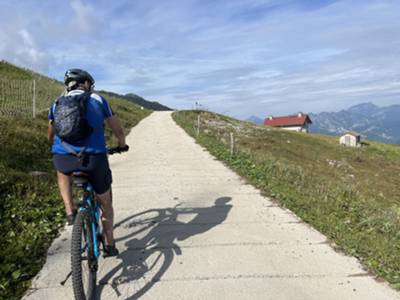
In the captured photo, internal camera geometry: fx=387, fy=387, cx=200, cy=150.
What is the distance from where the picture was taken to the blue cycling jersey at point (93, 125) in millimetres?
3779

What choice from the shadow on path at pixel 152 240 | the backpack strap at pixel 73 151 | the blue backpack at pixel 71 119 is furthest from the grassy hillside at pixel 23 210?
the blue backpack at pixel 71 119

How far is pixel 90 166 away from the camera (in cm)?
383

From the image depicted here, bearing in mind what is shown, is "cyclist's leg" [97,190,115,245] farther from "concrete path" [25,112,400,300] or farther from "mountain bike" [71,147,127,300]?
"concrete path" [25,112,400,300]

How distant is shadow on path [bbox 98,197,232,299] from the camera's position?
14.0ft

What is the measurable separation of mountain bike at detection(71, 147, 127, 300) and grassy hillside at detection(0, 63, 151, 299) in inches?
34.7

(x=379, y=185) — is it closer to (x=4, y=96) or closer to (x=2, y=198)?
(x=4, y=96)

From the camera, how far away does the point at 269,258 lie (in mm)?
4859

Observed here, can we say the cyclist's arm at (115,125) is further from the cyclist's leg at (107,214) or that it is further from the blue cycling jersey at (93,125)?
the cyclist's leg at (107,214)

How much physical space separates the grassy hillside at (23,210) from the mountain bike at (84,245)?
880mm

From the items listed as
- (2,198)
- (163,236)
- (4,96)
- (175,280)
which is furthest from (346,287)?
(4,96)

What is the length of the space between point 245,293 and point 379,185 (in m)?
26.2

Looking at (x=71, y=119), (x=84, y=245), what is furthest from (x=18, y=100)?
(x=84, y=245)

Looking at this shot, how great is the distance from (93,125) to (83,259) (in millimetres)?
1281

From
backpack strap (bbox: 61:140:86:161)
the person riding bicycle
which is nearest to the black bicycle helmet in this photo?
the person riding bicycle
